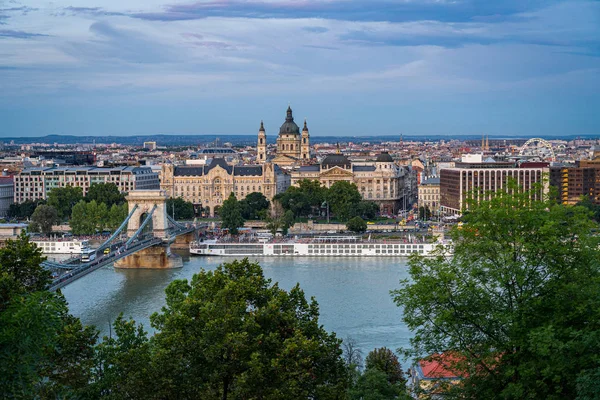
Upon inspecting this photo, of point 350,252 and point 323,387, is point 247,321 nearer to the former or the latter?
point 323,387

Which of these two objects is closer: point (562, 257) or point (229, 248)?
point (562, 257)

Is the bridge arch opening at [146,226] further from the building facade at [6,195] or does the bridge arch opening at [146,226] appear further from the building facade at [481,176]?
the building facade at [6,195]

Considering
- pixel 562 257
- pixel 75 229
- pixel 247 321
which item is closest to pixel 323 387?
Result: pixel 247 321

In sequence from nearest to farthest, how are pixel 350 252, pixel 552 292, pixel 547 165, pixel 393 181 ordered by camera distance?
pixel 552 292, pixel 350 252, pixel 547 165, pixel 393 181

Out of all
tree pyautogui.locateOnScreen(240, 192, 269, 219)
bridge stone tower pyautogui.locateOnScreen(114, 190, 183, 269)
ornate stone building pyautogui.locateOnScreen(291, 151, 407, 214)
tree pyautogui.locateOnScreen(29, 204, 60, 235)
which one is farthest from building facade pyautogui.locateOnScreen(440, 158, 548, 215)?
tree pyautogui.locateOnScreen(29, 204, 60, 235)

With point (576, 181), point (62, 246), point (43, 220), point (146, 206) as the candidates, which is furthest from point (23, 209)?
point (576, 181)
